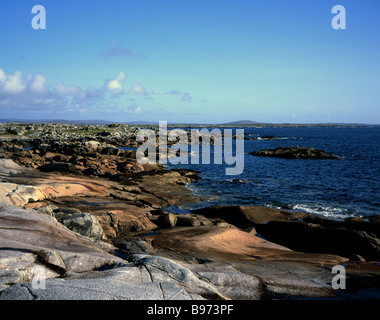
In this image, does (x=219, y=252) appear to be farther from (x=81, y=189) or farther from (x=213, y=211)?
(x=81, y=189)

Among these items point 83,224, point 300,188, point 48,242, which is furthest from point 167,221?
point 300,188

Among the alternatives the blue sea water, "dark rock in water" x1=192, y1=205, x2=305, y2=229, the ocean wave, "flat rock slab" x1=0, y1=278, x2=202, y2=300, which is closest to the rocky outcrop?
"dark rock in water" x1=192, y1=205, x2=305, y2=229

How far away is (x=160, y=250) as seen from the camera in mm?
14523

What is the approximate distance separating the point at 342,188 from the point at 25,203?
32.0 meters

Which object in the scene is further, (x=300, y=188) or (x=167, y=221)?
(x=300, y=188)

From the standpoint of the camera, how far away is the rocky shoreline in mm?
8328

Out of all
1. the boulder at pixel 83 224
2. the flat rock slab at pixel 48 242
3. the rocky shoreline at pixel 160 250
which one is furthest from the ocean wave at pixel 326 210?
the flat rock slab at pixel 48 242

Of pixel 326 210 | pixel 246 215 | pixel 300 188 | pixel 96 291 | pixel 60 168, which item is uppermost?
pixel 60 168

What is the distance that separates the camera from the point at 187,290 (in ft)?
27.1

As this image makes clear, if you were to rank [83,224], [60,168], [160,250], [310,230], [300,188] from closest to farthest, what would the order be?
[160,250], [83,224], [310,230], [60,168], [300,188]

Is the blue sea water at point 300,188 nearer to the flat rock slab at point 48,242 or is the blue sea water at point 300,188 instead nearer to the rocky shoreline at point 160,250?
the rocky shoreline at point 160,250

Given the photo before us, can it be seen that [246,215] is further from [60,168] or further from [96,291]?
[60,168]

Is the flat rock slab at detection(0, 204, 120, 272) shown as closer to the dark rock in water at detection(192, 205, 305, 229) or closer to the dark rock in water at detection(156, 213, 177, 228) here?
the dark rock in water at detection(156, 213, 177, 228)
